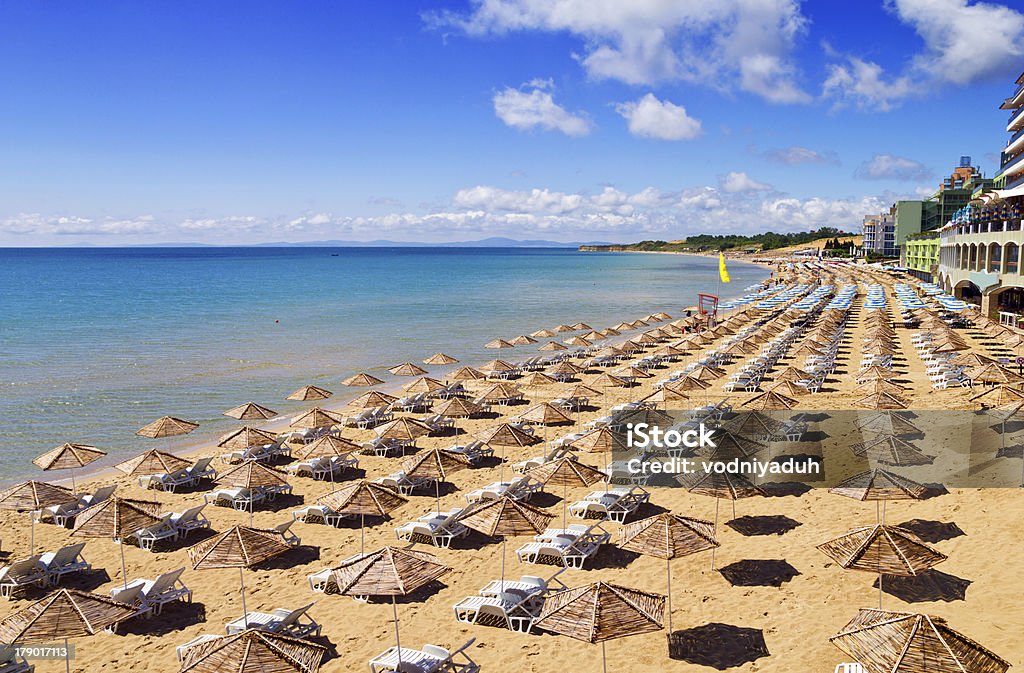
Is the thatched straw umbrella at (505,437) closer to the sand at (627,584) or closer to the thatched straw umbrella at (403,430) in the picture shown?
the thatched straw umbrella at (403,430)

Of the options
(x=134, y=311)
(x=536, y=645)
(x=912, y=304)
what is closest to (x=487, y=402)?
(x=536, y=645)

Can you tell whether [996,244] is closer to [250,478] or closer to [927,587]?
[927,587]

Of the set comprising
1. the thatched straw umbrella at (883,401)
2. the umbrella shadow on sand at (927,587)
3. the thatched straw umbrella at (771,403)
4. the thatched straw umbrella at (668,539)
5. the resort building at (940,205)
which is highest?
the resort building at (940,205)

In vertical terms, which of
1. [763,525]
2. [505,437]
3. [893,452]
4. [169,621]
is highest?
[893,452]

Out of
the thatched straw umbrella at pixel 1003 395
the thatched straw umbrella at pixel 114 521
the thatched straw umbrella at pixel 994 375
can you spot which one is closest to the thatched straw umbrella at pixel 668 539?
the thatched straw umbrella at pixel 114 521

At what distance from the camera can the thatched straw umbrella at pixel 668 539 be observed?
32.1 feet

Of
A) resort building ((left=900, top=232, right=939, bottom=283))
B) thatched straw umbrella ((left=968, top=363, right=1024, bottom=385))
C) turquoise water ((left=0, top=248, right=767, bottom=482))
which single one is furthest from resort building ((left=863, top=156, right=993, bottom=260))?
thatched straw umbrella ((left=968, top=363, right=1024, bottom=385))

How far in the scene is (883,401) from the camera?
715 inches

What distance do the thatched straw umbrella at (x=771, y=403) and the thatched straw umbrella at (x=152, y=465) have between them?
46.5ft

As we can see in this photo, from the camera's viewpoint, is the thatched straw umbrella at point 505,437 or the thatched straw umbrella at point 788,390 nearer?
the thatched straw umbrella at point 505,437

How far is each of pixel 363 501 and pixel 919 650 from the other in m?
8.76

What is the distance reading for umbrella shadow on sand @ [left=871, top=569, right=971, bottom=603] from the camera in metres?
9.74

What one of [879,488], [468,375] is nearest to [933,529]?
[879,488]

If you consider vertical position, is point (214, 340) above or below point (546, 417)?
below
